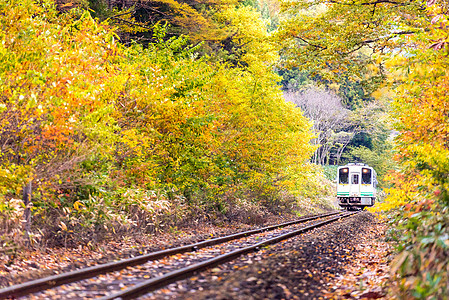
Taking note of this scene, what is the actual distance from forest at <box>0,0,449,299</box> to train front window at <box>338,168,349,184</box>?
25.0 ft

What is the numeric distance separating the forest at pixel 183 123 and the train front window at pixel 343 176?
7.63 m

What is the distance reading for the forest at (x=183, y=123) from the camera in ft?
24.2

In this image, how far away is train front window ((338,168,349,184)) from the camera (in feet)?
95.8

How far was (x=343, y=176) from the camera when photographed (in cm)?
2936

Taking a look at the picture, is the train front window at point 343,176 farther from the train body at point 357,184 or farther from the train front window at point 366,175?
the train front window at point 366,175

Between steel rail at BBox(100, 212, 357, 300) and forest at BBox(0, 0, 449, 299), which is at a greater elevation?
forest at BBox(0, 0, 449, 299)

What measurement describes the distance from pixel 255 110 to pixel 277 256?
991 centimetres

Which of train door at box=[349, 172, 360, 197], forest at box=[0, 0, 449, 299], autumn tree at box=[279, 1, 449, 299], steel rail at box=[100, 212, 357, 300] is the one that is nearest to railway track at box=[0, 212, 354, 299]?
steel rail at box=[100, 212, 357, 300]

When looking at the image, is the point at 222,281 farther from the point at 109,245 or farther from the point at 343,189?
the point at 343,189

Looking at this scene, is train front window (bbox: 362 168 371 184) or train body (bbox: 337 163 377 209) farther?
train front window (bbox: 362 168 371 184)

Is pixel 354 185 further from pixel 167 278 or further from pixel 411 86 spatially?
pixel 167 278

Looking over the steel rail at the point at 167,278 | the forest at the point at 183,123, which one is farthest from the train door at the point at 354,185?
the steel rail at the point at 167,278

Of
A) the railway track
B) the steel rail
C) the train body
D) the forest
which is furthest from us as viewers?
the train body

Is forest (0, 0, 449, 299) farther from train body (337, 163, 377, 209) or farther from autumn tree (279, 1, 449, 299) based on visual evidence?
train body (337, 163, 377, 209)
